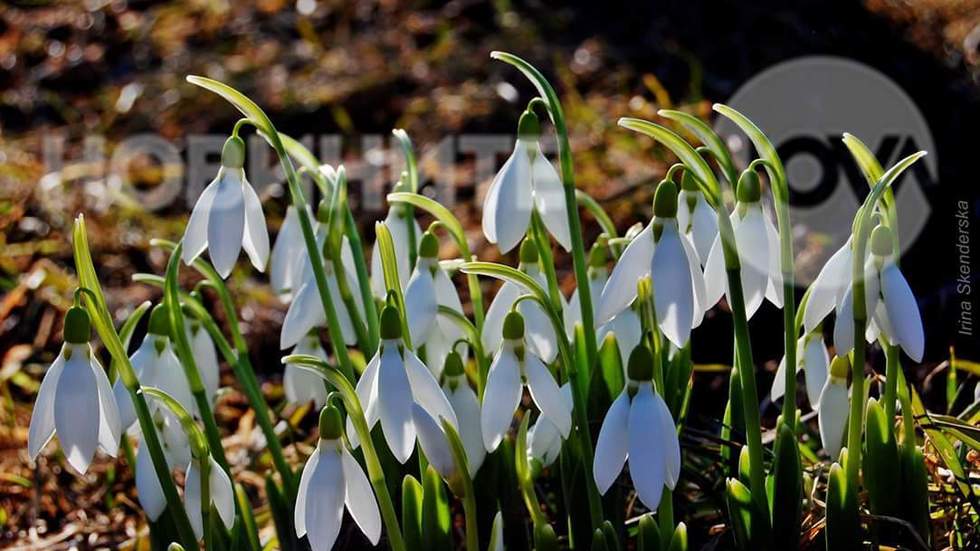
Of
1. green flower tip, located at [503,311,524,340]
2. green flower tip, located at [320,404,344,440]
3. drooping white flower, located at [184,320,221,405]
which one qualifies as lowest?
drooping white flower, located at [184,320,221,405]

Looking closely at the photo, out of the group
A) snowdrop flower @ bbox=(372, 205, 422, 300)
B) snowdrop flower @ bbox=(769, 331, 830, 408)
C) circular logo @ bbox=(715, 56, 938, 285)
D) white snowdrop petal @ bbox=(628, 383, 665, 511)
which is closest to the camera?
white snowdrop petal @ bbox=(628, 383, 665, 511)

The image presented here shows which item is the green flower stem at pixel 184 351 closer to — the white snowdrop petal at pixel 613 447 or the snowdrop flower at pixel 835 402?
the white snowdrop petal at pixel 613 447

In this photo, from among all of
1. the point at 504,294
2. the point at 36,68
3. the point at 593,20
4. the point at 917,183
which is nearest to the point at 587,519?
the point at 504,294

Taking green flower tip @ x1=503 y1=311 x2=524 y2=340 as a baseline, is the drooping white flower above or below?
below

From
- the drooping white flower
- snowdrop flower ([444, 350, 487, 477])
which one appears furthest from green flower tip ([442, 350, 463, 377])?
the drooping white flower

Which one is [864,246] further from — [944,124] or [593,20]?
[593,20]

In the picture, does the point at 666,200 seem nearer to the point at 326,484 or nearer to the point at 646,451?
the point at 646,451

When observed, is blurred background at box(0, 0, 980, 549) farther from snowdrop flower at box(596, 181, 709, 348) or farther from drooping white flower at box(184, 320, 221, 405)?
snowdrop flower at box(596, 181, 709, 348)
